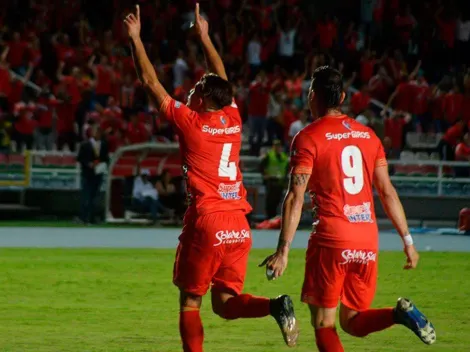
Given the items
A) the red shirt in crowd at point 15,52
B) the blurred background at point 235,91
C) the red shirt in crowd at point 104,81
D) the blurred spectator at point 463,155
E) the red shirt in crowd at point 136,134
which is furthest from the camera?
the red shirt in crowd at point 15,52

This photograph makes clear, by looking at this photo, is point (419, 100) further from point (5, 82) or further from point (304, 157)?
point (304, 157)

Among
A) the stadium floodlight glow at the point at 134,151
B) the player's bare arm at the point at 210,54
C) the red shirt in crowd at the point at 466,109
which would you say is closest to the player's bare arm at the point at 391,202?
the player's bare arm at the point at 210,54

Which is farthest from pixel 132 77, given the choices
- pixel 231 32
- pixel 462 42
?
pixel 462 42

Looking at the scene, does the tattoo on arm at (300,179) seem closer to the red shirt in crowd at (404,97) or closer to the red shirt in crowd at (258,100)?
the red shirt in crowd at (258,100)

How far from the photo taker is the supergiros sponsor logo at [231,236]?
30.5 ft

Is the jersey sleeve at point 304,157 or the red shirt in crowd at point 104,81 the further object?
the red shirt in crowd at point 104,81

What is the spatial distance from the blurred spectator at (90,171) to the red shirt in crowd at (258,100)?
4.85 m

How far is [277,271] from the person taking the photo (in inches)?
316

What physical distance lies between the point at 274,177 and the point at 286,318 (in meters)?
18.4

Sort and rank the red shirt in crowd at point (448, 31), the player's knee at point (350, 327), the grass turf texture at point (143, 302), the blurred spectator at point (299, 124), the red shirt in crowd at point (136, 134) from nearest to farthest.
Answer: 1. the player's knee at point (350, 327)
2. the grass turf texture at point (143, 302)
3. the blurred spectator at point (299, 124)
4. the red shirt in crowd at point (136, 134)
5. the red shirt in crowd at point (448, 31)

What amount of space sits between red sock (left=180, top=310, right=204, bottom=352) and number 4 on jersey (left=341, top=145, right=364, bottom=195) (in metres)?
1.70

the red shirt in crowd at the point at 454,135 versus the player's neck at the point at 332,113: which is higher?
the player's neck at the point at 332,113

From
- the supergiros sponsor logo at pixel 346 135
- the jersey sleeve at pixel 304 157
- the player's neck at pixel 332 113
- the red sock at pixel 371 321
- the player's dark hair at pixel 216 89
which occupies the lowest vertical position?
the red sock at pixel 371 321

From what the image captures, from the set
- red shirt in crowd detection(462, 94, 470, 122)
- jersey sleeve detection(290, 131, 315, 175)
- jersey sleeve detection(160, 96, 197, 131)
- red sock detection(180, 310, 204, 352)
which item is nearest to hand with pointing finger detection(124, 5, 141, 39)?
jersey sleeve detection(160, 96, 197, 131)
